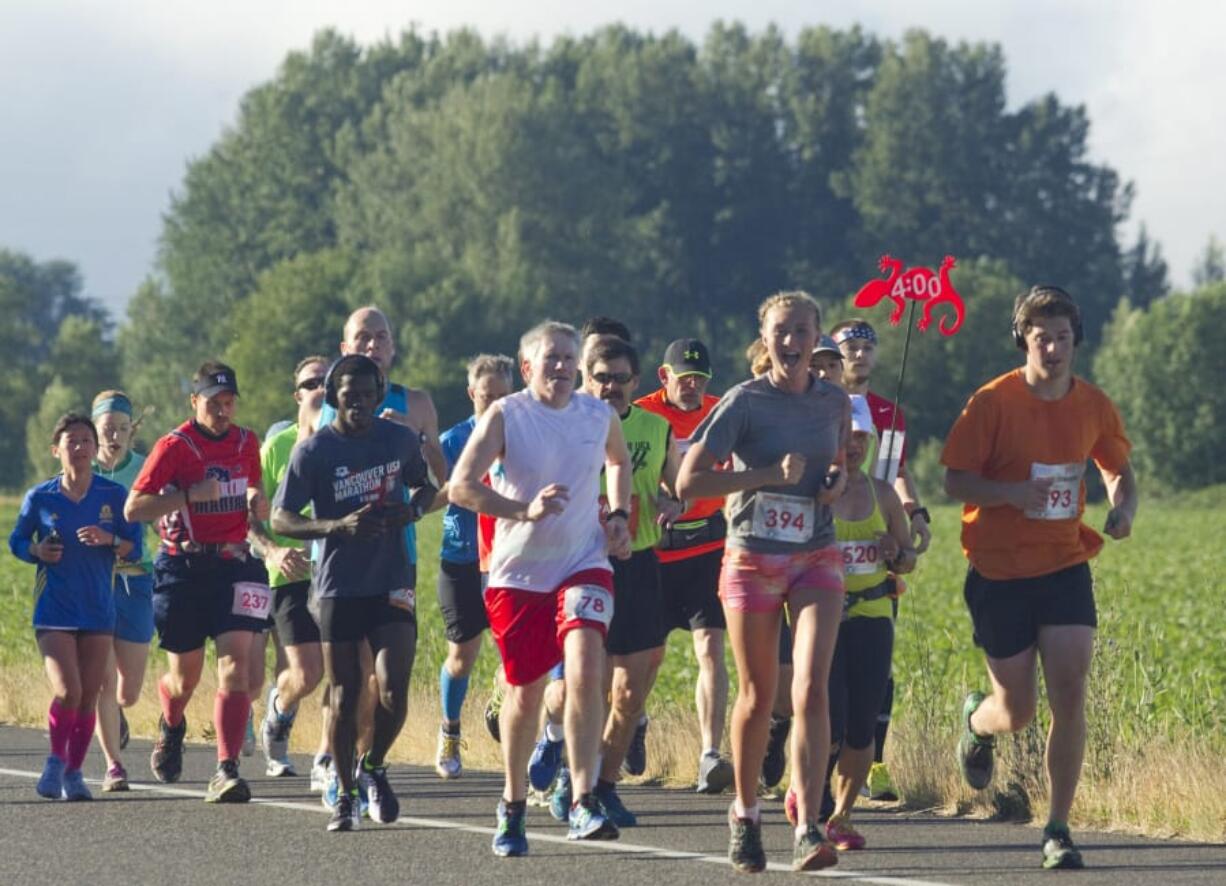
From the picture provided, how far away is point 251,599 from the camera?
11.7 m

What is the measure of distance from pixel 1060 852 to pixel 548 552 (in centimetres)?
224

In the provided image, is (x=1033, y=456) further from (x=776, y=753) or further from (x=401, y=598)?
(x=401, y=598)

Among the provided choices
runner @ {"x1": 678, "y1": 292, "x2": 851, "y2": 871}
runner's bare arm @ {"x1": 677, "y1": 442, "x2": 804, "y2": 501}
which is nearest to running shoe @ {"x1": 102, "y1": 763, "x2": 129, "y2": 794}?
runner @ {"x1": 678, "y1": 292, "x2": 851, "y2": 871}

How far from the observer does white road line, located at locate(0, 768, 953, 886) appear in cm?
877

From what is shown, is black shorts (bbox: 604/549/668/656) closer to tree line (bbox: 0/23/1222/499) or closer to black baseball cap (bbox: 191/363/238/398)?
black baseball cap (bbox: 191/363/238/398)

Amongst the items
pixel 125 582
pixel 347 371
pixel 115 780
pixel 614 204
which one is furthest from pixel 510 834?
pixel 614 204

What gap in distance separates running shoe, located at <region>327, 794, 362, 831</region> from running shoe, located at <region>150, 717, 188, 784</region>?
6.96 feet

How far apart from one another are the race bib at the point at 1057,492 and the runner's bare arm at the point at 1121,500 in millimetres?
130

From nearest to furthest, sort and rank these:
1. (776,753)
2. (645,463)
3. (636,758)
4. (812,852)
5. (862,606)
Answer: (812,852) < (862,606) < (645,463) < (776,753) < (636,758)

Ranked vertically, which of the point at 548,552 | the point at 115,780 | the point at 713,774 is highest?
the point at 548,552

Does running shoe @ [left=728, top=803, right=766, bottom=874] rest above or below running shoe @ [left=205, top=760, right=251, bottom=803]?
below

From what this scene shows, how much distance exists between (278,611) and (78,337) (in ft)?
331

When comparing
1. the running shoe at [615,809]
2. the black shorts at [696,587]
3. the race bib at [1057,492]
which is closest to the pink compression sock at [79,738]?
the running shoe at [615,809]

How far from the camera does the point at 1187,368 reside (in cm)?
9700
